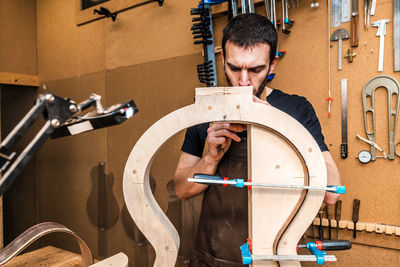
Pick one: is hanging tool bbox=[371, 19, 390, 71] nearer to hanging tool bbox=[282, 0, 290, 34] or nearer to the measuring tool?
hanging tool bbox=[282, 0, 290, 34]

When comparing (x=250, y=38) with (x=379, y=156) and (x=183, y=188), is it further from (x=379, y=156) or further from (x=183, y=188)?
(x=379, y=156)

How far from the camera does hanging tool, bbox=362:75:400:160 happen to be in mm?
1659

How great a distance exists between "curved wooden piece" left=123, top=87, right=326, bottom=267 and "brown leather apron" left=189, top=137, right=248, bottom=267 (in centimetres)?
59

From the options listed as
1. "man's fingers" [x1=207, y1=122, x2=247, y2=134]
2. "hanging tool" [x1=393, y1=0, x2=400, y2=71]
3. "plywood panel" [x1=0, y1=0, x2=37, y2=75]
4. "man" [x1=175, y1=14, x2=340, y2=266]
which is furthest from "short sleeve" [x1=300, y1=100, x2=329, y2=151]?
"plywood panel" [x1=0, y1=0, x2=37, y2=75]

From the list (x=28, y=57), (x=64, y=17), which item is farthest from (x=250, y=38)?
(x=28, y=57)

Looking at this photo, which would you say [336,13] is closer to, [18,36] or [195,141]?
[195,141]

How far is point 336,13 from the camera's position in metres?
1.80

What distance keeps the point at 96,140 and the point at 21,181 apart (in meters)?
1.49

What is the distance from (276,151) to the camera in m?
0.88

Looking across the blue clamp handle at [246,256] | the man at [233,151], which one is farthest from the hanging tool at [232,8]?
the blue clamp handle at [246,256]

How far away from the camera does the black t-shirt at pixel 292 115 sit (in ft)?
4.67

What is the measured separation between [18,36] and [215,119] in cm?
353

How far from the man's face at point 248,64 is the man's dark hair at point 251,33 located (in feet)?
0.07

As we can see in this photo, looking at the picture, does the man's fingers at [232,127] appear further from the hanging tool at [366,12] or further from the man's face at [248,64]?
the hanging tool at [366,12]
